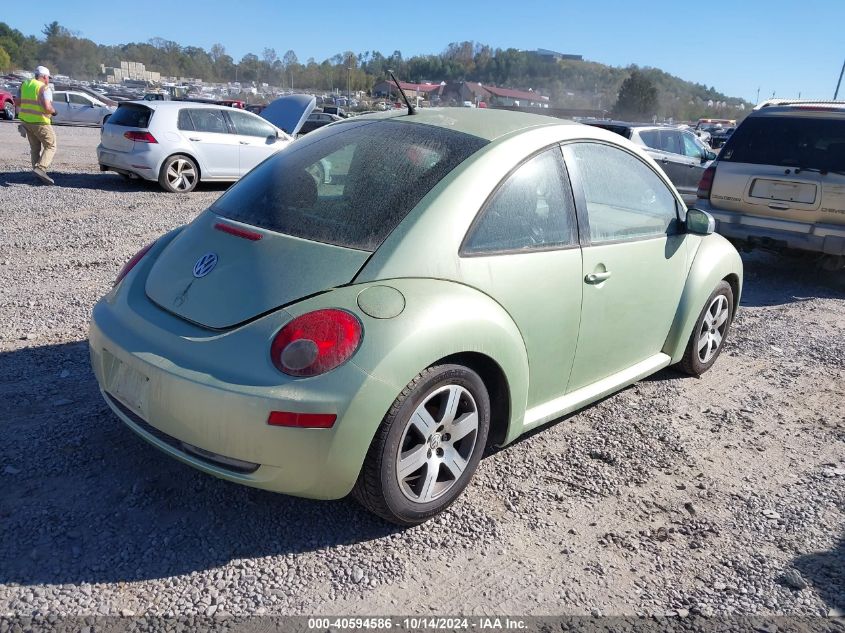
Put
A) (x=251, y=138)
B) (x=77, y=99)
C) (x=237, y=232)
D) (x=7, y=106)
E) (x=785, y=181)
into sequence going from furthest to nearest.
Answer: (x=77, y=99) → (x=7, y=106) → (x=251, y=138) → (x=785, y=181) → (x=237, y=232)

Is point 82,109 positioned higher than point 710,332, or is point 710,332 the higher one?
point 82,109

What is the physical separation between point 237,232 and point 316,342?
0.86m

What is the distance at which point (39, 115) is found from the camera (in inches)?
448

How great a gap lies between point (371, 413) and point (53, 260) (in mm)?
5651

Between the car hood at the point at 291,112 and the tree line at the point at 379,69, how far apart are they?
3606 cm

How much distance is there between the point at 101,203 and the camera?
10398 millimetres

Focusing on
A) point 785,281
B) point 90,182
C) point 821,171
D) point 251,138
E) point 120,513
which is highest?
point 821,171

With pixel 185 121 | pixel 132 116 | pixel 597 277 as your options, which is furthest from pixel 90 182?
pixel 597 277

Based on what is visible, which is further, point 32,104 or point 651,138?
point 651,138

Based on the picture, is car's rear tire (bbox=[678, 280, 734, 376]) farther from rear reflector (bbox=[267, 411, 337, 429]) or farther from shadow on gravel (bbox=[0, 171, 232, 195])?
shadow on gravel (bbox=[0, 171, 232, 195])

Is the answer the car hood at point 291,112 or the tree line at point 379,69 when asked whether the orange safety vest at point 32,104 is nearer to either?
the car hood at point 291,112

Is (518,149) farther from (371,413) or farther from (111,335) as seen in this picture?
(111,335)

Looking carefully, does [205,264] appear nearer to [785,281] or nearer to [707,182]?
[707,182]

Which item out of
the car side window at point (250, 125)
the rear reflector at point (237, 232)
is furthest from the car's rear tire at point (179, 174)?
the rear reflector at point (237, 232)
